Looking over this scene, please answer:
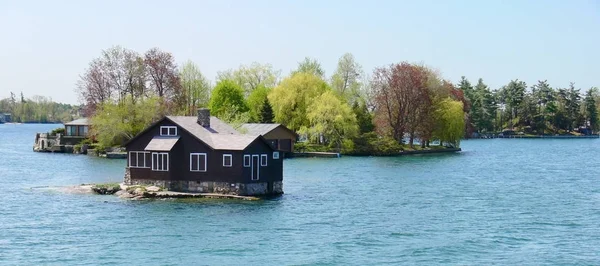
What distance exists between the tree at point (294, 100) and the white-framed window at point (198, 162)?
64030 mm

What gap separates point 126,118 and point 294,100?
27501 mm

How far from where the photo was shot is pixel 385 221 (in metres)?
49.8

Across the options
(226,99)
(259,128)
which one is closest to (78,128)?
(226,99)

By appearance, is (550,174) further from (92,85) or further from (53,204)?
(92,85)

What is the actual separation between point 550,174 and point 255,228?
162 feet

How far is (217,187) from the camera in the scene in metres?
57.5

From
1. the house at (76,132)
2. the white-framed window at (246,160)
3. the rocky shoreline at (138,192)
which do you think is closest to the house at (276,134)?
the house at (76,132)

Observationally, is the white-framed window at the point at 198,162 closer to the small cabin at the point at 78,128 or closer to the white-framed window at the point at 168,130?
the white-framed window at the point at 168,130

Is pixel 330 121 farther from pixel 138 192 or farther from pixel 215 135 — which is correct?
pixel 138 192

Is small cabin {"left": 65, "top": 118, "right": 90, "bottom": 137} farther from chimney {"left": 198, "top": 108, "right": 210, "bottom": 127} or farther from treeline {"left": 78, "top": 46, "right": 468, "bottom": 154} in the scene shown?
chimney {"left": 198, "top": 108, "right": 210, "bottom": 127}

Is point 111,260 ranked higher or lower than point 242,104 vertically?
lower

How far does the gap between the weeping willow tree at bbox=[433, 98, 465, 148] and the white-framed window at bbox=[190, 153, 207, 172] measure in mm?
75441

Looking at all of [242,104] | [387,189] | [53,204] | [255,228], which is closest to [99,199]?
[53,204]

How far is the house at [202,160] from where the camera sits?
187ft
